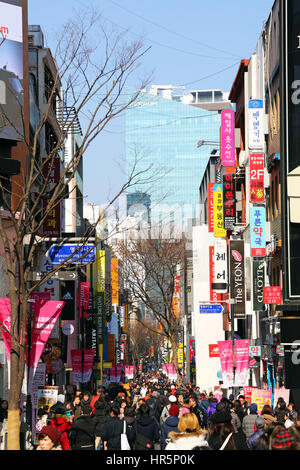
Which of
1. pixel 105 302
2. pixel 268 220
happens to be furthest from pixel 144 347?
pixel 268 220

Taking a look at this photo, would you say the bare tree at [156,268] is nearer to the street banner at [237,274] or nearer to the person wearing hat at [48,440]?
the street banner at [237,274]

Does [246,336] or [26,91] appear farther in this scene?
[246,336]

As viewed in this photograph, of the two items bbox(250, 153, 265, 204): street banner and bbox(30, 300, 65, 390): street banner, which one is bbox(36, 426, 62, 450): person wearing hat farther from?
bbox(250, 153, 265, 204): street banner

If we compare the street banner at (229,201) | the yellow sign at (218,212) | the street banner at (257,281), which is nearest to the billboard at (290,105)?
the street banner at (257,281)

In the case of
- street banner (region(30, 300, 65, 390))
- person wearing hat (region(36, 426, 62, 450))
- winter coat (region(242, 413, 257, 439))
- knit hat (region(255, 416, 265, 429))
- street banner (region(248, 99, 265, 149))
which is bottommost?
winter coat (region(242, 413, 257, 439))

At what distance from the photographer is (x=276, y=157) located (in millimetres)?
42969

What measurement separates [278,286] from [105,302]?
66.9 metres

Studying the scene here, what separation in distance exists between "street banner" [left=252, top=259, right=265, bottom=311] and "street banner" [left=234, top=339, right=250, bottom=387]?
40.8 feet

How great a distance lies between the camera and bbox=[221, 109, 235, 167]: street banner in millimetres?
54719

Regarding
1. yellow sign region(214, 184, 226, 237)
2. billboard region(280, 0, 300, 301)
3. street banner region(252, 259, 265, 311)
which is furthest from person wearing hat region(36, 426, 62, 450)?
yellow sign region(214, 184, 226, 237)

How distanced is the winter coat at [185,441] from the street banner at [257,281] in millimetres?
35929

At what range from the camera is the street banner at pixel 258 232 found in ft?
145
